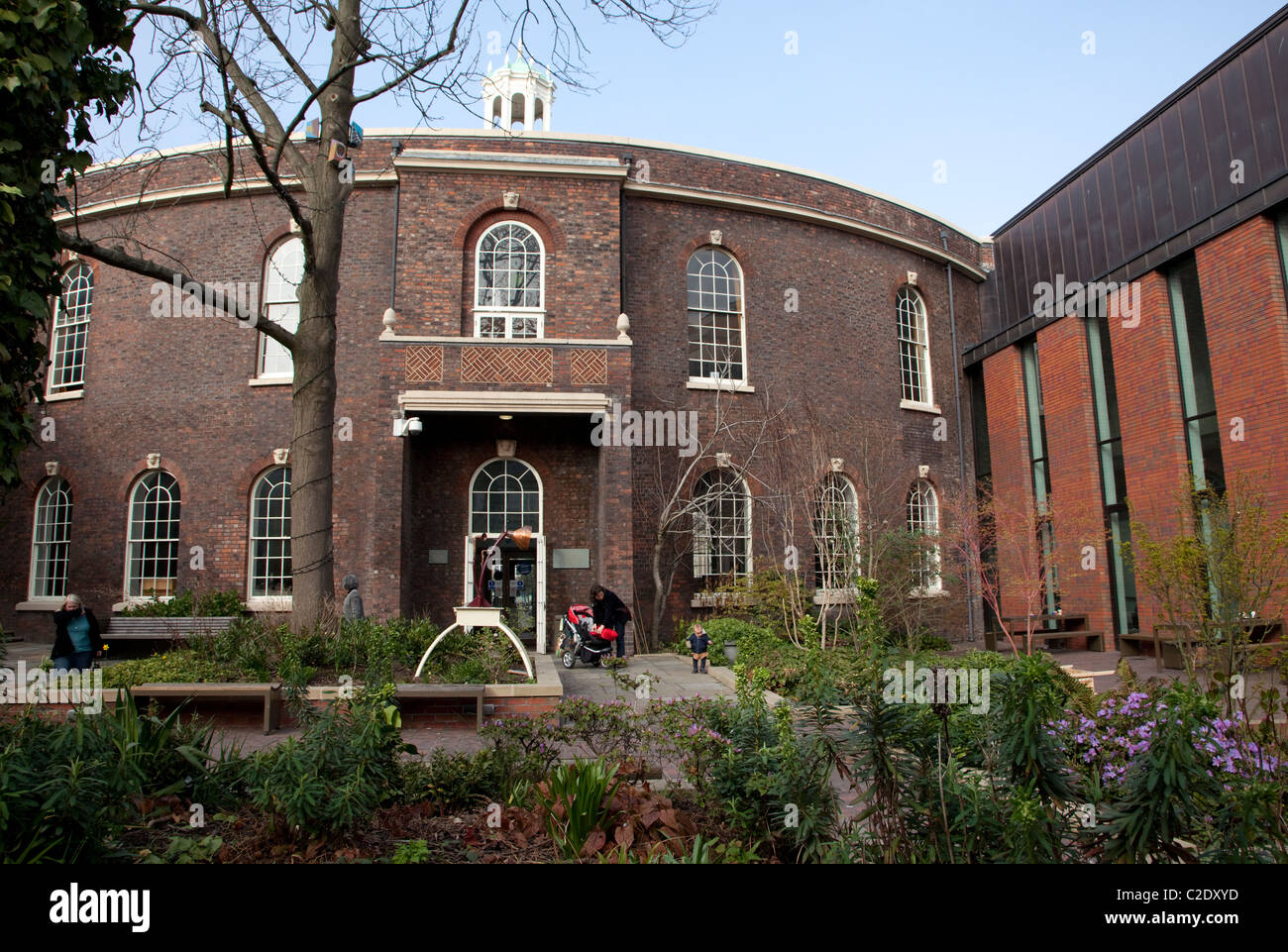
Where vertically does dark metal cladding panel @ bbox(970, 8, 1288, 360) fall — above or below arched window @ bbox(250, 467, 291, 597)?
above

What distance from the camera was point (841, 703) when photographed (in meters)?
3.75

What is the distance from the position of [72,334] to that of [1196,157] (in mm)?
24163

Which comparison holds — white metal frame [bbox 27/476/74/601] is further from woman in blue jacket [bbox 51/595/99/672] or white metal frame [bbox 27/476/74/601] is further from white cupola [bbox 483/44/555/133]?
white cupola [bbox 483/44/555/133]

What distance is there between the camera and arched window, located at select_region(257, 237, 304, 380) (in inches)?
699

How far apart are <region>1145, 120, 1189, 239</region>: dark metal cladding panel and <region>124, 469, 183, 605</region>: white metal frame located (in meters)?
20.7

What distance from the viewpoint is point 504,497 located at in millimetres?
16859

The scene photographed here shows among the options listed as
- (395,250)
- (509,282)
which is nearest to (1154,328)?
(509,282)

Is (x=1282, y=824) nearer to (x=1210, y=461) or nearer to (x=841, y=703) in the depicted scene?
(x=841, y=703)

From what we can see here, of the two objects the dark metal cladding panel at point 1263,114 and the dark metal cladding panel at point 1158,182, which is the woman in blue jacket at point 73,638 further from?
the dark metal cladding panel at point 1158,182

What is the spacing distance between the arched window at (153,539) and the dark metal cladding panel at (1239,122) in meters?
21.4

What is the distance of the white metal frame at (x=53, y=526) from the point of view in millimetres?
18250

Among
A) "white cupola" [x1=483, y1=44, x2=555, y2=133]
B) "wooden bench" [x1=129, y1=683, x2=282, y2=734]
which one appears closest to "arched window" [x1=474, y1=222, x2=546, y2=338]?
"wooden bench" [x1=129, y1=683, x2=282, y2=734]

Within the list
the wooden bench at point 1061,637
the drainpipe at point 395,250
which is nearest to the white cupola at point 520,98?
the drainpipe at point 395,250

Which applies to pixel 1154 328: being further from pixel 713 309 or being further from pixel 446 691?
pixel 446 691
